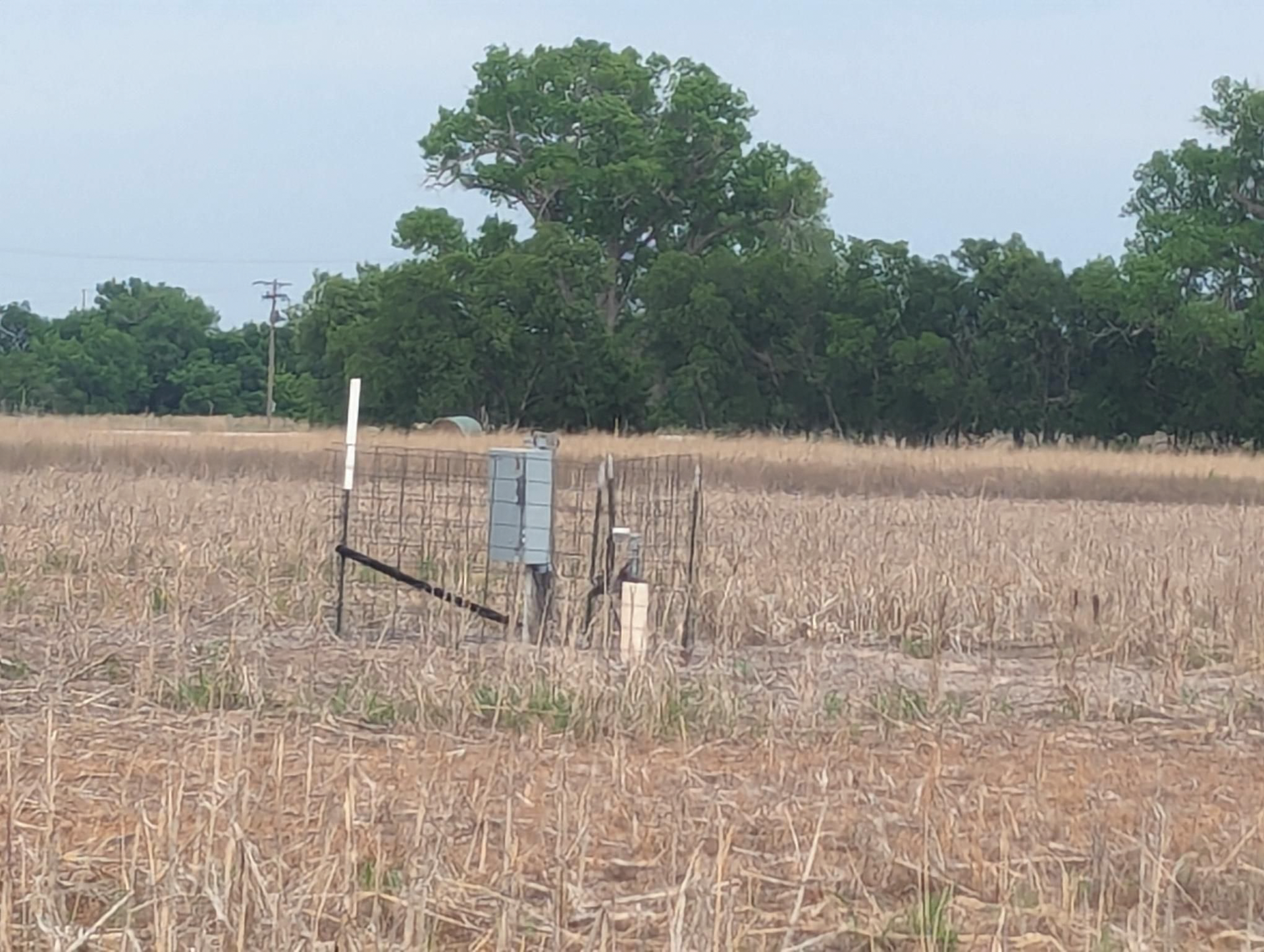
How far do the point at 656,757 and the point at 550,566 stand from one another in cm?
230

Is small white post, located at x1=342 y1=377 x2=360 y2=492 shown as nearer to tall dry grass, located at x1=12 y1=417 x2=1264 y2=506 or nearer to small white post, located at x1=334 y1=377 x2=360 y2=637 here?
small white post, located at x1=334 y1=377 x2=360 y2=637

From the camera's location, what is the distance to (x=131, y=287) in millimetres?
82188

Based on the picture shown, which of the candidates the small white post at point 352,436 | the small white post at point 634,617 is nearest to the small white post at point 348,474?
the small white post at point 352,436

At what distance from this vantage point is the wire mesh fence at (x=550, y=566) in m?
8.65

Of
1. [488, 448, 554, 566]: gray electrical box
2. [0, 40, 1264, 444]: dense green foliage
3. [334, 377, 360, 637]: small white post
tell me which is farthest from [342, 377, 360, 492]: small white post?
[0, 40, 1264, 444]: dense green foliage

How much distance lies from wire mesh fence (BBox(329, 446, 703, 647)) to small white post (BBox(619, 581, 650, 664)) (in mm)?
197

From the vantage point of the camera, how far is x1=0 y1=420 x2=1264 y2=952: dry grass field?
4.19m

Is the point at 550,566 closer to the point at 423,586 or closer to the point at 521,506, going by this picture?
the point at 521,506

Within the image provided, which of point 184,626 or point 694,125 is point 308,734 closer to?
point 184,626

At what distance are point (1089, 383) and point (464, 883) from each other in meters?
36.0

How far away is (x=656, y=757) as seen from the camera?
250 inches

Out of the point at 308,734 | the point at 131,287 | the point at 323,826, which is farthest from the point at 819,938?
the point at 131,287

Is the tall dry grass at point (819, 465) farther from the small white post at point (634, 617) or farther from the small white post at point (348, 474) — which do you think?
the small white post at point (634, 617)

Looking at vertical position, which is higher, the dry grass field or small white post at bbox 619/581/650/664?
small white post at bbox 619/581/650/664
